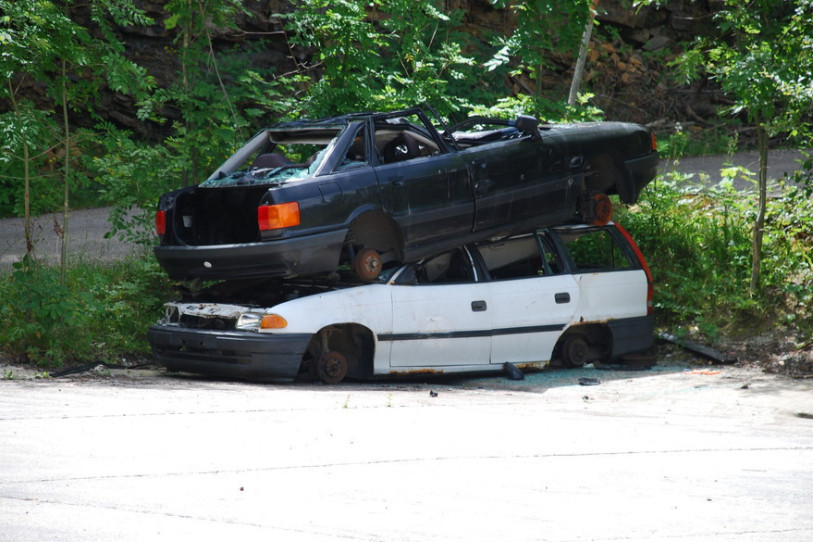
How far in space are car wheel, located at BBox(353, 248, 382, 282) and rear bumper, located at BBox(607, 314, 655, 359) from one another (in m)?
2.75

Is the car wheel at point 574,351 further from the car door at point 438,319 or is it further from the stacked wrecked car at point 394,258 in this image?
the car door at point 438,319

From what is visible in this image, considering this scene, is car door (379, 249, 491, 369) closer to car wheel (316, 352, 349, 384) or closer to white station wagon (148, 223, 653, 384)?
white station wagon (148, 223, 653, 384)

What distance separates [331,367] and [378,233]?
1282 millimetres

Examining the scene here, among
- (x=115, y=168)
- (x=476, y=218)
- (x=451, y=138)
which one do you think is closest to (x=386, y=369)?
(x=476, y=218)

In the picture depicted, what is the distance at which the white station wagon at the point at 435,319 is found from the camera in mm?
8336

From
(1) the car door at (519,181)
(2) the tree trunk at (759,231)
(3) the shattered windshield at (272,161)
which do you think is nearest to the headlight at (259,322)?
(3) the shattered windshield at (272,161)

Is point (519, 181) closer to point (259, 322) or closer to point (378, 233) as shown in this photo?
point (378, 233)

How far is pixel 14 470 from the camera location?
530 centimetres

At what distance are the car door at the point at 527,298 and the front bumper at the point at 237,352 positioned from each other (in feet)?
6.69

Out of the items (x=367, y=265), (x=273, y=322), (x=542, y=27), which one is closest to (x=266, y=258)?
(x=273, y=322)

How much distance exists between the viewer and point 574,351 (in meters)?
10.1

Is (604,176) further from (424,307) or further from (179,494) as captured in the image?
(179,494)

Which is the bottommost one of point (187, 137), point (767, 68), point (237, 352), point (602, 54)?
point (237, 352)

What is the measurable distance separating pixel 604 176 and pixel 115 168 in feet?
17.3
